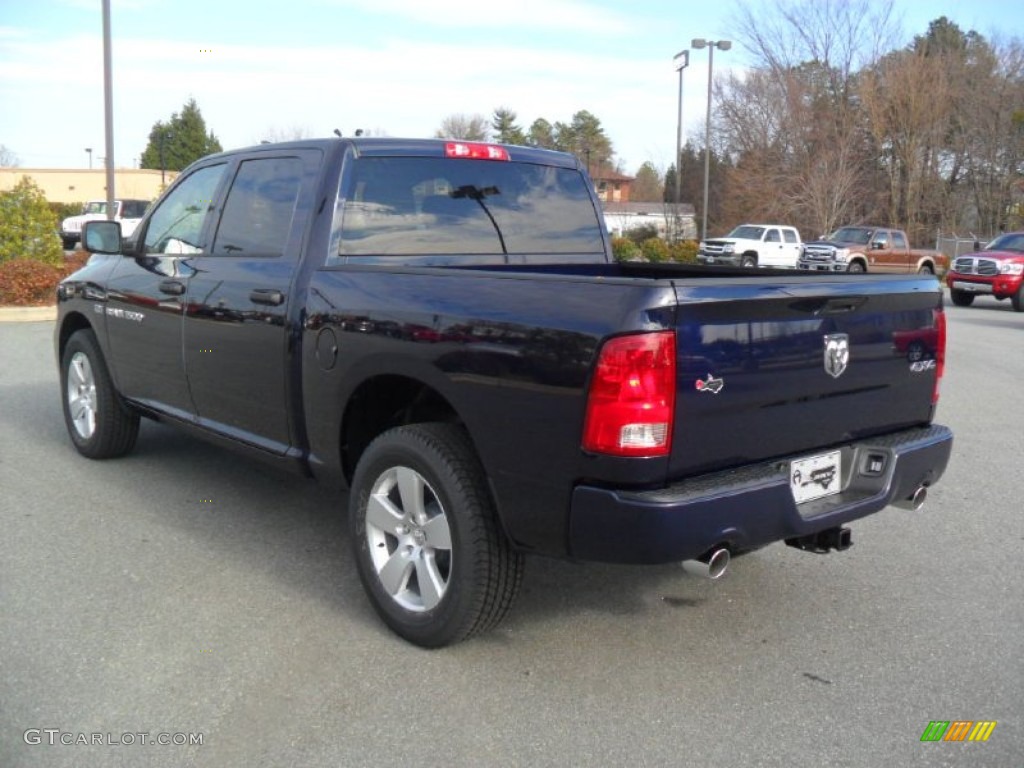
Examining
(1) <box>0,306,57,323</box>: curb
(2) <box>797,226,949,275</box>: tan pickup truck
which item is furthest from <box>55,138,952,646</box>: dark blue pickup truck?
(2) <box>797,226,949,275</box>: tan pickup truck

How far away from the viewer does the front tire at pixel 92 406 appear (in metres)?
5.87

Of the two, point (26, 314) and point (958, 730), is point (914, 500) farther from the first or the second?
point (26, 314)

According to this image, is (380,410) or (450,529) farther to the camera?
(380,410)

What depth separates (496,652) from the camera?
3574 mm

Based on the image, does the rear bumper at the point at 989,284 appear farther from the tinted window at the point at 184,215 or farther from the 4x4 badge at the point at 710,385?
the 4x4 badge at the point at 710,385

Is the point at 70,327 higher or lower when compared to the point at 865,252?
lower

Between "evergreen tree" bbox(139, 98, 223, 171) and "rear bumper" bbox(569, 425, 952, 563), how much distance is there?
74529 millimetres

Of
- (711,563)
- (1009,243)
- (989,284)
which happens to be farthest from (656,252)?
(711,563)

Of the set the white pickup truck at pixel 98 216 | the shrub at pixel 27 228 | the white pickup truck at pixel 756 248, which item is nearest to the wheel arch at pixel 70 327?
the shrub at pixel 27 228

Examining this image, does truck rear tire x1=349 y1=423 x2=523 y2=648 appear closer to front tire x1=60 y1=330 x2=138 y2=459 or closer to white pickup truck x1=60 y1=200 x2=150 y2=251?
front tire x1=60 y1=330 x2=138 y2=459

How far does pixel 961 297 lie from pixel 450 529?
22063mm

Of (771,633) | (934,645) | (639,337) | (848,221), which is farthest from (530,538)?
(848,221)

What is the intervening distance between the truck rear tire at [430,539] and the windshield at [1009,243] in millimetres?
→ 22059

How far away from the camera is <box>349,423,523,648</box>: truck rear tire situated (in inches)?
130
